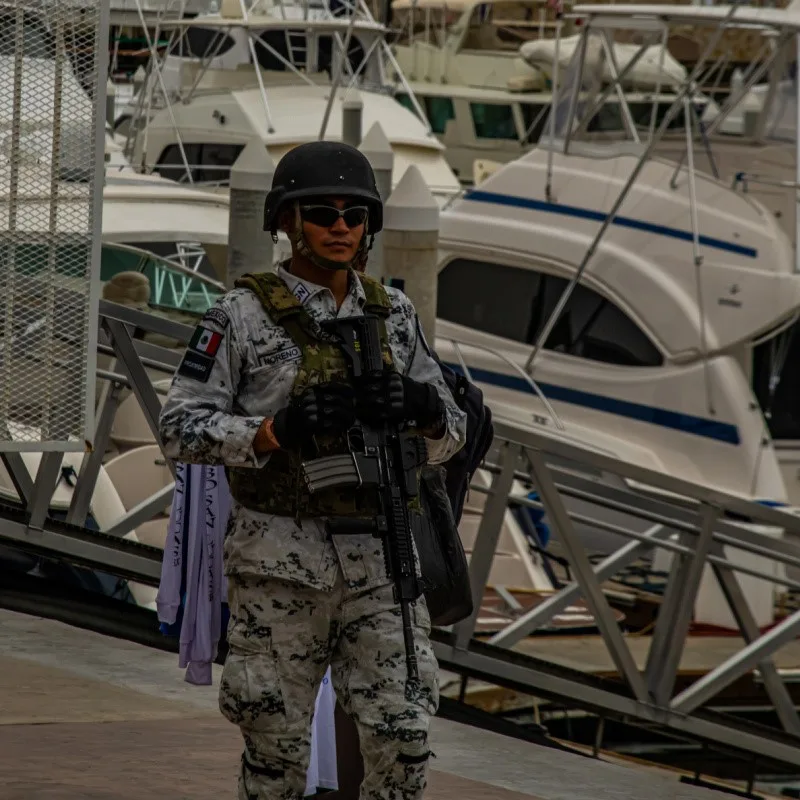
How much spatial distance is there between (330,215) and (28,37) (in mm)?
1787

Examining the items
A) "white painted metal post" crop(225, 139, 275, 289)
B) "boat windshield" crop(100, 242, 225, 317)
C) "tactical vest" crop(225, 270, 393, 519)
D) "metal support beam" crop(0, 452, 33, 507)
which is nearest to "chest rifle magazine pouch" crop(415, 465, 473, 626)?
"tactical vest" crop(225, 270, 393, 519)

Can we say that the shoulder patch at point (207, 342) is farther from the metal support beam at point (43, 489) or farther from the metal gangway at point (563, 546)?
the metal support beam at point (43, 489)

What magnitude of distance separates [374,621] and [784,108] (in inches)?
509

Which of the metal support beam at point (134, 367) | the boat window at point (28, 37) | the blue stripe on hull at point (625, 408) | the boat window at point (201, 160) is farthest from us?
the boat window at point (201, 160)

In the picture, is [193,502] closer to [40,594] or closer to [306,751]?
[306,751]

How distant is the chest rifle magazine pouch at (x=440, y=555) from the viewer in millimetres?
4562

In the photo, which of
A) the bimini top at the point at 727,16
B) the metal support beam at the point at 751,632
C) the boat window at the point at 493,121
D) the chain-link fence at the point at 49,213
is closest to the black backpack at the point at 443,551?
the chain-link fence at the point at 49,213

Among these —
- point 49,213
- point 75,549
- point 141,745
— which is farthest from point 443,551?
point 75,549

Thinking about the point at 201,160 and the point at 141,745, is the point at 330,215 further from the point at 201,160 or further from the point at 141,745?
the point at 201,160

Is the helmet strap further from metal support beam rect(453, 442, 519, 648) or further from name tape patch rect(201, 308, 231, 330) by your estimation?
metal support beam rect(453, 442, 519, 648)

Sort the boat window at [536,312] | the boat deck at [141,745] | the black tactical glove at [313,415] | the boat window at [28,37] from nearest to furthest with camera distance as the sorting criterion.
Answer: the black tactical glove at [313,415] < the boat deck at [141,745] < the boat window at [28,37] < the boat window at [536,312]

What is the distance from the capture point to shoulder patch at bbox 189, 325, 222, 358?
423cm

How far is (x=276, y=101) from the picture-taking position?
74.4 ft

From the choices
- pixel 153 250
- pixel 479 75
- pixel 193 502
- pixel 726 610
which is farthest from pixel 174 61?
pixel 193 502
